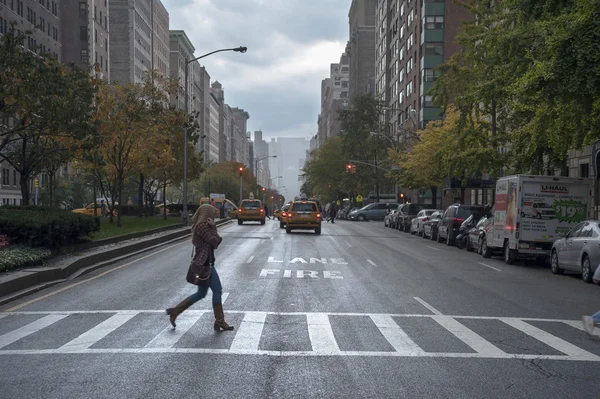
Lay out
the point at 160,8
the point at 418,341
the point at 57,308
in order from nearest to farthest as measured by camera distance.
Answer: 1. the point at 418,341
2. the point at 57,308
3. the point at 160,8

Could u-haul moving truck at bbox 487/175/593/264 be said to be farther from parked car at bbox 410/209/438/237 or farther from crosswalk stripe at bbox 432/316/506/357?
parked car at bbox 410/209/438/237

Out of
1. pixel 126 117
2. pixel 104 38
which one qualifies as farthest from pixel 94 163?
pixel 104 38

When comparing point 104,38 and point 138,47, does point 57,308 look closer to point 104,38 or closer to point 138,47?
point 104,38

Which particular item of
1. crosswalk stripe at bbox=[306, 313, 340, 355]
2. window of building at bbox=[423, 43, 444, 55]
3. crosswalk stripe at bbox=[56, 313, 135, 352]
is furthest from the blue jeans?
window of building at bbox=[423, 43, 444, 55]

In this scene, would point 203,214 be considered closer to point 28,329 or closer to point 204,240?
point 204,240

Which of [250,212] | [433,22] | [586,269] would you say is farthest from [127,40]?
[586,269]

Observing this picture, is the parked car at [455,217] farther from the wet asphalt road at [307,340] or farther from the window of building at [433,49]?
the window of building at [433,49]

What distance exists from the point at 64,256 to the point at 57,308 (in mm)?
6734

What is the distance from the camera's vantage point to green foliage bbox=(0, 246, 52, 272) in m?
14.2

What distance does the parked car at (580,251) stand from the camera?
17.0 m

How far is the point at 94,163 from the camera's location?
37.8m

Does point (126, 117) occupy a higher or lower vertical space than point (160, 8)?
lower

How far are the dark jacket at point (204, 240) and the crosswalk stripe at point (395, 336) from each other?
8.37 feet

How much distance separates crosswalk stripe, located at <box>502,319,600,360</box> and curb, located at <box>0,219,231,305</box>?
825cm
